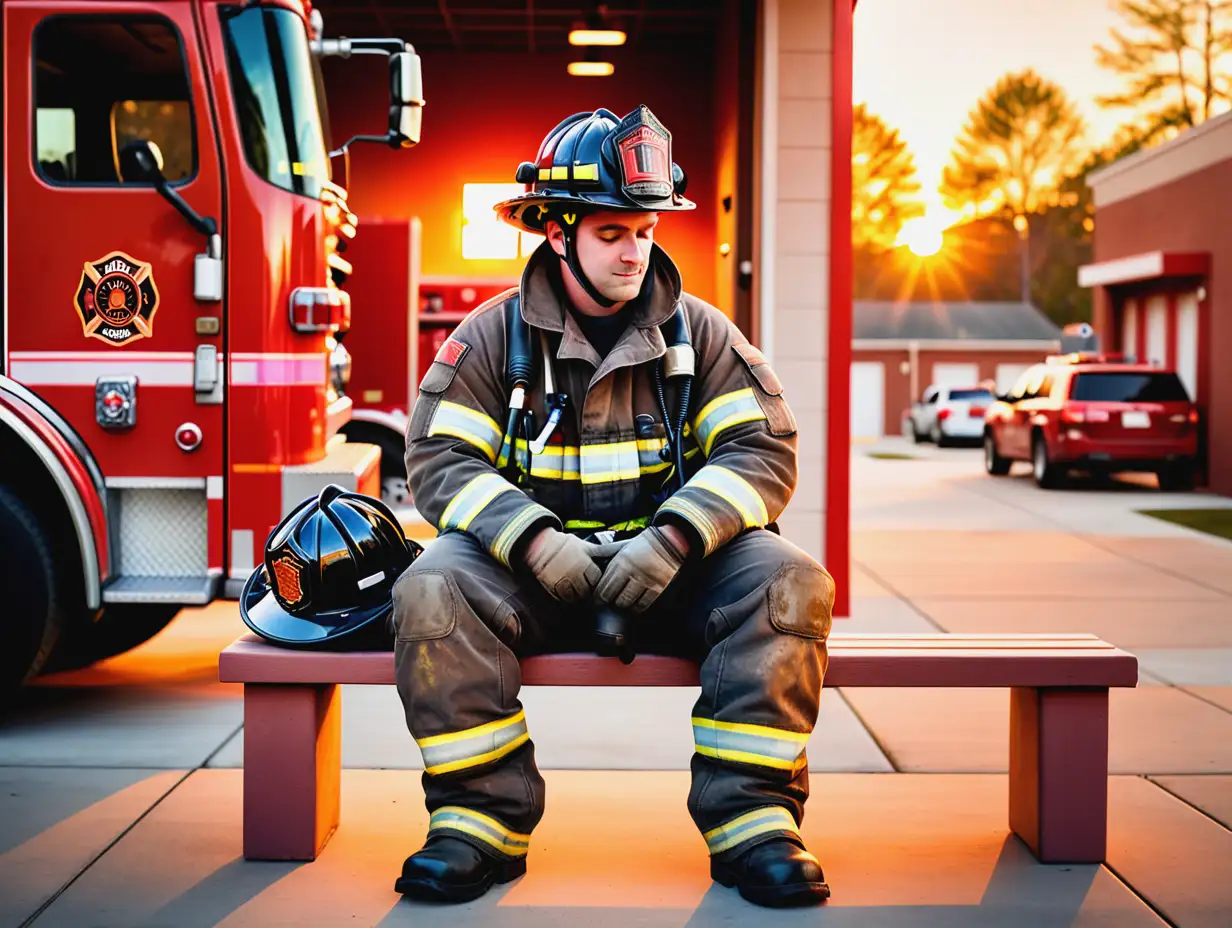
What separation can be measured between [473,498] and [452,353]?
0.43 metres

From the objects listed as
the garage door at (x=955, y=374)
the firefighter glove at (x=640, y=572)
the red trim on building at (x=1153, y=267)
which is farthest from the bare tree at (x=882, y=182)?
the firefighter glove at (x=640, y=572)

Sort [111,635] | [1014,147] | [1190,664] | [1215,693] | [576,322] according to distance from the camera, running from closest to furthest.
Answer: [576,322] → [1215,693] → [111,635] → [1190,664] → [1014,147]

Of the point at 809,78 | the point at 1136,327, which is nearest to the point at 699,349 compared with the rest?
the point at 809,78

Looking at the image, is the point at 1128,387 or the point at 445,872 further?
the point at 1128,387

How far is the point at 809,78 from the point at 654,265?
4.11 m

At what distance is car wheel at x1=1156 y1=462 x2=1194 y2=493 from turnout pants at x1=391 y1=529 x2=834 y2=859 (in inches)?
611

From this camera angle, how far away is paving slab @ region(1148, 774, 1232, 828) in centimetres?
429

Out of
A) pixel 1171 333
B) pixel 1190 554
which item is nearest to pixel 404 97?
pixel 1190 554

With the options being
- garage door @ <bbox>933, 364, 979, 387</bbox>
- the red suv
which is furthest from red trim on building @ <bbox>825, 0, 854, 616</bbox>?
garage door @ <bbox>933, 364, 979, 387</bbox>

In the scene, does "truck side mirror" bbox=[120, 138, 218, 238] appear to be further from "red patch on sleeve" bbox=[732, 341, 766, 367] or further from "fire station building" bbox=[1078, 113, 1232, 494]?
"fire station building" bbox=[1078, 113, 1232, 494]

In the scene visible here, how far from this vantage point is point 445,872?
11.0ft

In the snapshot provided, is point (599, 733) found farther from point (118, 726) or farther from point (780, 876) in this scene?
point (780, 876)

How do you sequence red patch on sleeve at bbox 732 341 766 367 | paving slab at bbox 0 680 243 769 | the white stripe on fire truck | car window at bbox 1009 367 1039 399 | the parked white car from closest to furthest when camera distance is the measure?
red patch on sleeve at bbox 732 341 766 367 < paving slab at bbox 0 680 243 769 < the white stripe on fire truck < car window at bbox 1009 367 1039 399 < the parked white car

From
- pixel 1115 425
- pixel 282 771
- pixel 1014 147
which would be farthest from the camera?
pixel 1014 147
